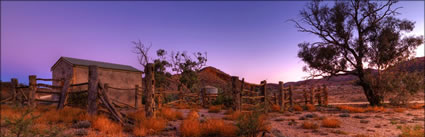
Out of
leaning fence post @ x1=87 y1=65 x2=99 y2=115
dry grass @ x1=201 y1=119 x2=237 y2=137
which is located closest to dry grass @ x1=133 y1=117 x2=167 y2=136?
dry grass @ x1=201 y1=119 x2=237 y2=137

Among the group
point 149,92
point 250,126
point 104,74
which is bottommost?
point 250,126

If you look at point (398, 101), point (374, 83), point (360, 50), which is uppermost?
point (360, 50)

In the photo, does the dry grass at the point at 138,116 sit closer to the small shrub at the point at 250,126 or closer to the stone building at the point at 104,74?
the small shrub at the point at 250,126

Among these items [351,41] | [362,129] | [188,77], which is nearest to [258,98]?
[362,129]

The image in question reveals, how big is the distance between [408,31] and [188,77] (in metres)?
22.6

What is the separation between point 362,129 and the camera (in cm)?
795

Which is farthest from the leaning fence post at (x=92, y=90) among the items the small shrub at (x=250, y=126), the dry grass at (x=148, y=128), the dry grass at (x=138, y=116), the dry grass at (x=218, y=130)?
the small shrub at (x=250, y=126)

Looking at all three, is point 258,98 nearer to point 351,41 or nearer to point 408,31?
point 351,41

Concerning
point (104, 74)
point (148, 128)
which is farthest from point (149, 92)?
point (104, 74)

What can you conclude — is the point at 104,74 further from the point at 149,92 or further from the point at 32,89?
the point at 149,92

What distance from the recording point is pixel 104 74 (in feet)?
62.7

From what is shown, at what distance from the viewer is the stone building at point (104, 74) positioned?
1742cm

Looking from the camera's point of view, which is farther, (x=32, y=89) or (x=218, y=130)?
(x=32, y=89)

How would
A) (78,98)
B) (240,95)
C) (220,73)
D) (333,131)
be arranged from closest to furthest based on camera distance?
(333,131) → (240,95) → (78,98) → (220,73)
